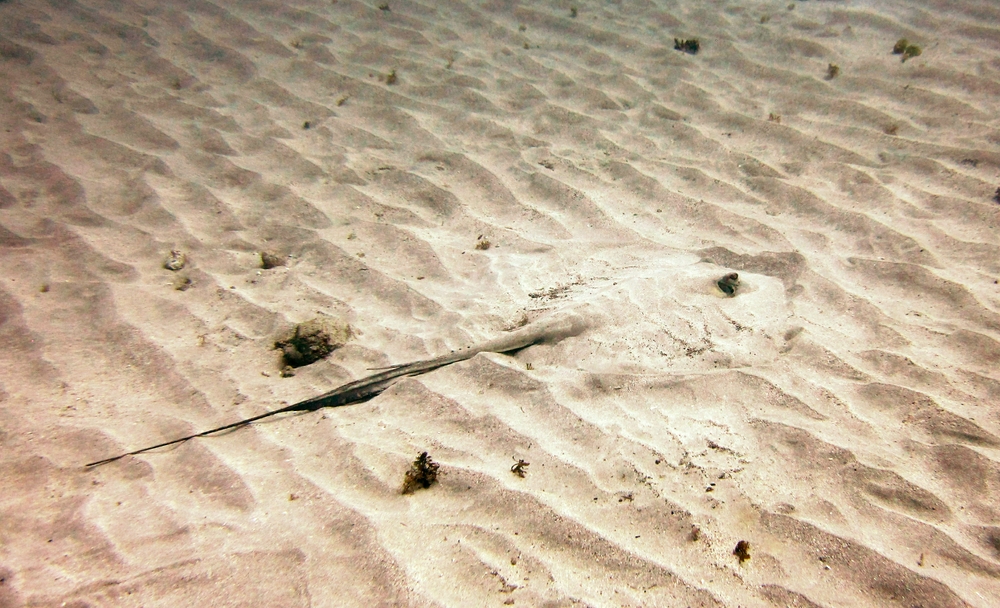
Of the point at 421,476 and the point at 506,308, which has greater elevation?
the point at 506,308

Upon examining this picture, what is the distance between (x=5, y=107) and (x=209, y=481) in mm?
4070

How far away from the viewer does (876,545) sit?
197 cm

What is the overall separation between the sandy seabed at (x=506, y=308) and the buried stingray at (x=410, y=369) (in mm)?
50

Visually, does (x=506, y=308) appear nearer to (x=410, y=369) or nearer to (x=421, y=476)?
(x=410, y=369)

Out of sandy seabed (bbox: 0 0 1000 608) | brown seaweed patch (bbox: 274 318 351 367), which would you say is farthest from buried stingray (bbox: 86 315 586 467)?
brown seaweed patch (bbox: 274 318 351 367)

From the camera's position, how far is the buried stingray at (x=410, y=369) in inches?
102

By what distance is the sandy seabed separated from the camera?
2.00 m

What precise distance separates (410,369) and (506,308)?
68 centimetres

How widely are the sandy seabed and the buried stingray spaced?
0.05 meters

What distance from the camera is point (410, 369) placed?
278 cm

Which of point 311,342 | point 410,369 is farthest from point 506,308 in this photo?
point 311,342

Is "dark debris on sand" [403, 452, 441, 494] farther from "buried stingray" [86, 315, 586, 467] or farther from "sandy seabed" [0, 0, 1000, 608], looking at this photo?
"buried stingray" [86, 315, 586, 467]

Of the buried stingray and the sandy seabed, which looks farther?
the buried stingray

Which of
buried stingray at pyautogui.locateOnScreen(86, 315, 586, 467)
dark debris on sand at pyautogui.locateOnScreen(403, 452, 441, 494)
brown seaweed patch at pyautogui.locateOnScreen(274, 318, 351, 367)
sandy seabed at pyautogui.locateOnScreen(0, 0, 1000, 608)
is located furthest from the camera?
brown seaweed patch at pyautogui.locateOnScreen(274, 318, 351, 367)
